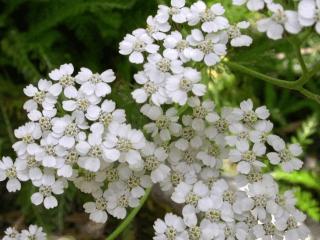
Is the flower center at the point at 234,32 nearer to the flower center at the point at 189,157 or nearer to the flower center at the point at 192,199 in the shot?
the flower center at the point at 189,157

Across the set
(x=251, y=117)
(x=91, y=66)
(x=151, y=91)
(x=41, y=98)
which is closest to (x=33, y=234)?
(x=41, y=98)

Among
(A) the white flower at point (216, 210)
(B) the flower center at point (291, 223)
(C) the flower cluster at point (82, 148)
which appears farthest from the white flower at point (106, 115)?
(B) the flower center at point (291, 223)

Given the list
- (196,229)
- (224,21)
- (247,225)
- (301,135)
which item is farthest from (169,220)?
(301,135)

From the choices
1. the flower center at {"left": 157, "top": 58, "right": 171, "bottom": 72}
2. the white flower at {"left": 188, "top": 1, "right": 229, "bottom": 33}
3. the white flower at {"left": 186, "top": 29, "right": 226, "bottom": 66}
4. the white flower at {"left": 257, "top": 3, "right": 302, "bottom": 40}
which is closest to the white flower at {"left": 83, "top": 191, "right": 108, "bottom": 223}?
the flower center at {"left": 157, "top": 58, "right": 171, "bottom": 72}

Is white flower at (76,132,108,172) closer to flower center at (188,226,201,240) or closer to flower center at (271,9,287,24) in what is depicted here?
flower center at (188,226,201,240)

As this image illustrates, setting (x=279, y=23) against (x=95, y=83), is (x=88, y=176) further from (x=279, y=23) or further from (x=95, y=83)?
(x=279, y=23)

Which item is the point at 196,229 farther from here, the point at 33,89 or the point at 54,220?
the point at 54,220
